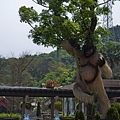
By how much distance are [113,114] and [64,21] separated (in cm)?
395

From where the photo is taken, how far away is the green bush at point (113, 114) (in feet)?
36.4

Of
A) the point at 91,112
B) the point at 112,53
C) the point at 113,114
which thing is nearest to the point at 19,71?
the point at 112,53

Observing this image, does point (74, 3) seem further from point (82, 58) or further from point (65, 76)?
point (65, 76)

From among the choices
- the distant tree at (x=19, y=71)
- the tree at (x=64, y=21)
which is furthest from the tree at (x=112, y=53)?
the tree at (x=64, y=21)

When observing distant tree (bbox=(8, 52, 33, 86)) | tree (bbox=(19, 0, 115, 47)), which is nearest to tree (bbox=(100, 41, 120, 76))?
distant tree (bbox=(8, 52, 33, 86))

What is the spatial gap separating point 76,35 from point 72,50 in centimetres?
63

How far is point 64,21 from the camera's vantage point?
1129 cm

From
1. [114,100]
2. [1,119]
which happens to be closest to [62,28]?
[114,100]

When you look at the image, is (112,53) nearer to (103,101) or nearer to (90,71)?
(103,101)

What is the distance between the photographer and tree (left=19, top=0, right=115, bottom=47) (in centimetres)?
1131

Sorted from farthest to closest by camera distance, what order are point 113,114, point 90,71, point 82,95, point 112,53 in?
1. point 112,53
2. point 90,71
3. point 113,114
4. point 82,95

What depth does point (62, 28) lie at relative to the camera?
449 inches

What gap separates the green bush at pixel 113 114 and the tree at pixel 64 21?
9.45 feet

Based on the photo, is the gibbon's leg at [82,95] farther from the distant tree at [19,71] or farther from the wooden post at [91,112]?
the distant tree at [19,71]
